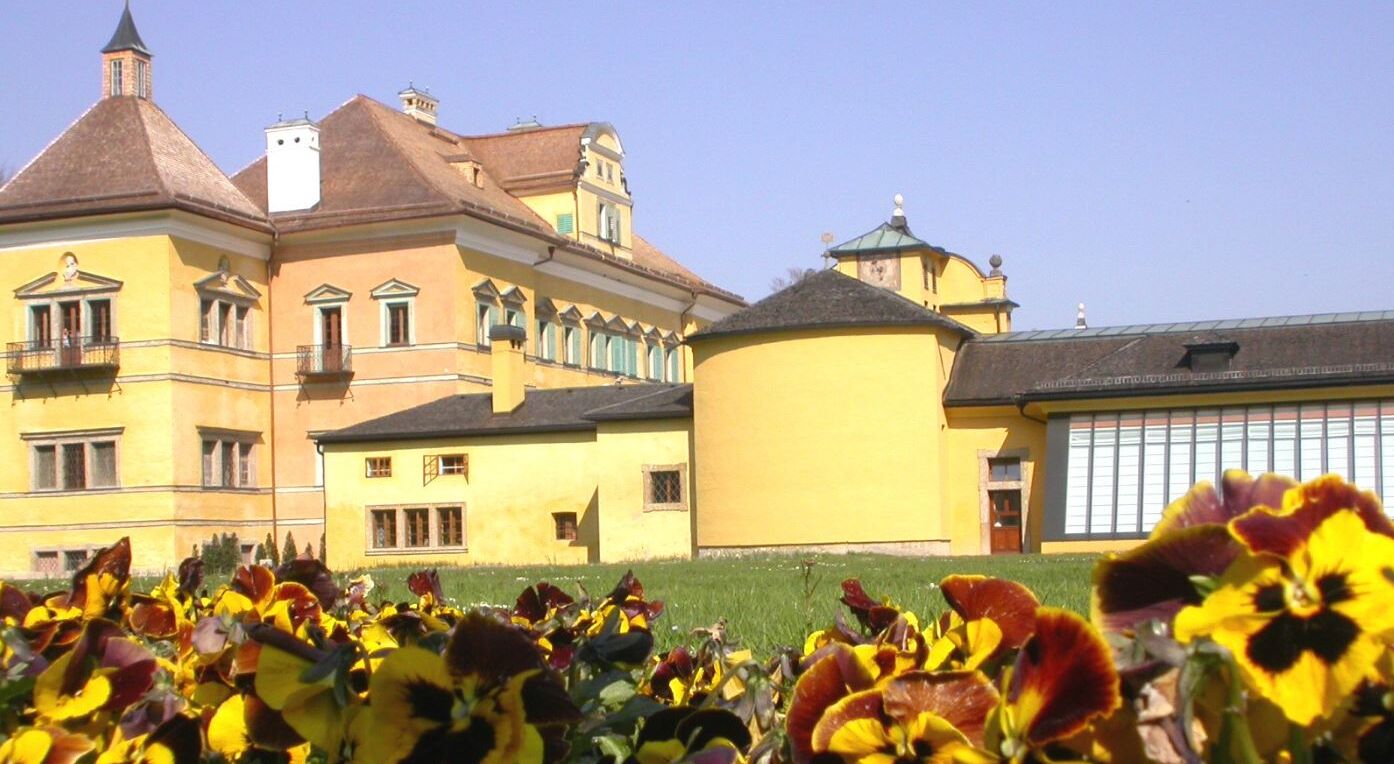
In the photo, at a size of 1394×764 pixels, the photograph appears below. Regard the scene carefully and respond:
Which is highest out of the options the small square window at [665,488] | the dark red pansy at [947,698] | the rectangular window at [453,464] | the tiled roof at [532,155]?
the tiled roof at [532,155]

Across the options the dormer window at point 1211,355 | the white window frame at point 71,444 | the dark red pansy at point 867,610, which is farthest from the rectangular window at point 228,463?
the dark red pansy at point 867,610

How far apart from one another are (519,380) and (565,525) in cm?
389

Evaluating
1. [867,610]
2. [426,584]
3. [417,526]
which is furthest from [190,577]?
[417,526]

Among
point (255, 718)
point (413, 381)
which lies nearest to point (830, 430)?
point (413, 381)

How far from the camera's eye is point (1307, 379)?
38219 millimetres

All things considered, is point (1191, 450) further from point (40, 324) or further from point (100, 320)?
point (40, 324)

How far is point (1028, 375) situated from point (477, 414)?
45.8 feet

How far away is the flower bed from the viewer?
125cm

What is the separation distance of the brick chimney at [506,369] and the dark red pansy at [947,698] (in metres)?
44.5

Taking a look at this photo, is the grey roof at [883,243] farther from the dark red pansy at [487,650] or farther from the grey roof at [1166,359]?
the dark red pansy at [487,650]

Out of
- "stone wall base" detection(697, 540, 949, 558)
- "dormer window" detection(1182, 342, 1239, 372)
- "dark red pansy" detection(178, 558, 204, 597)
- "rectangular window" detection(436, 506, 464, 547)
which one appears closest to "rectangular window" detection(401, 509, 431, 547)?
"rectangular window" detection(436, 506, 464, 547)

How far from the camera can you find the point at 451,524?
1866 inches

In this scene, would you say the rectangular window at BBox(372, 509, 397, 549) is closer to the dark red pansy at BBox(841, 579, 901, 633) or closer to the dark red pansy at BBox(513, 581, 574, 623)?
the dark red pansy at BBox(513, 581, 574, 623)

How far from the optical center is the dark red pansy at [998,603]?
181 centimetres
